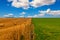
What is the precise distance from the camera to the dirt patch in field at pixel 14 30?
11.4 ft

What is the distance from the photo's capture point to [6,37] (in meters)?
3.40

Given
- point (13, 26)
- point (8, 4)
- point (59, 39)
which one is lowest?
point (59, 39)

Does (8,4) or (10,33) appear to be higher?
(8,4)

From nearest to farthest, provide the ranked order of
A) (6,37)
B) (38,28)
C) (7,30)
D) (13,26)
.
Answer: (6,37) → (7,30) → (13,26) → (38,28)

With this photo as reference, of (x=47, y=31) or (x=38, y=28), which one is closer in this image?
(x=47, y=31)

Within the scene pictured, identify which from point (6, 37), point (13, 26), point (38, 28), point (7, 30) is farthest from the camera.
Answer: point (38, 28)

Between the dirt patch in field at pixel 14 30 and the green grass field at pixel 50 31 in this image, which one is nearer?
the dirt patch in field at pixel 14 30

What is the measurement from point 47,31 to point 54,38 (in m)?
0.18

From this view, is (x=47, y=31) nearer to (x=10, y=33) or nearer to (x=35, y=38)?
(x=35, y=38)

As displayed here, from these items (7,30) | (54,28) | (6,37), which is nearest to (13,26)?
(7,30)

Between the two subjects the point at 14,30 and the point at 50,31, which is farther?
the point at 50,31

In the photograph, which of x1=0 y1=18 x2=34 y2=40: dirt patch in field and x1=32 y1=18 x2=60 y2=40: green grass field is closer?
x1=0 y1=18 x2=34 y2=40: dirt patch in field

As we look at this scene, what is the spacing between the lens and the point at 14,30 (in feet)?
12.0

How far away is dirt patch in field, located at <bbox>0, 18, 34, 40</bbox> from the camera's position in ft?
11.4
